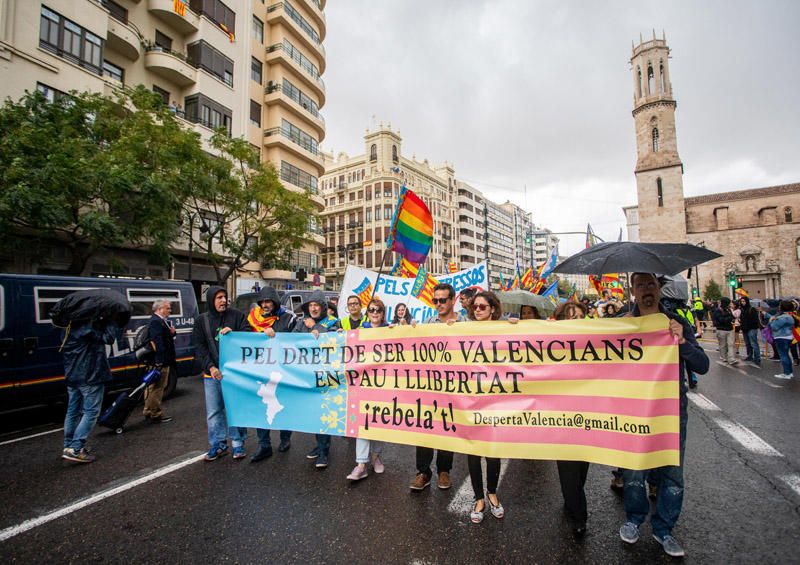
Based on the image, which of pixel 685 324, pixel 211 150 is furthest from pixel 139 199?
pixel 685 324

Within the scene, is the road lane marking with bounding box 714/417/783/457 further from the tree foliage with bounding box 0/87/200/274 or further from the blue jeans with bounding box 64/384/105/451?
the tree foliage with bounding box 0/87/200/274

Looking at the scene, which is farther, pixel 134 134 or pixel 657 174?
pixel 657 174

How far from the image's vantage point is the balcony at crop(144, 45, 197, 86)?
20297mm

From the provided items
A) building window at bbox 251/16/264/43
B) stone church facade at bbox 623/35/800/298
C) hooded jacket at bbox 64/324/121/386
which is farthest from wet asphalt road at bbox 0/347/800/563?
stone church facade at bbox 623/35/800/298

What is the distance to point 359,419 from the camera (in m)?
3.97

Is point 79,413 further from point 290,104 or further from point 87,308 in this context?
point 290,104

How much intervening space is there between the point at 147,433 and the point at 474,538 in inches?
196

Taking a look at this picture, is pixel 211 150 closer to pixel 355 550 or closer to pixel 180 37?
pixel 180 37

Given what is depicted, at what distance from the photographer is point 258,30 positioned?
2833 cm

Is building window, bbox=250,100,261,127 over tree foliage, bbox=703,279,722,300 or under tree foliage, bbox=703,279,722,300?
over

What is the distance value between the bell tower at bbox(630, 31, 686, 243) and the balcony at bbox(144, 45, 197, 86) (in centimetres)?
5415

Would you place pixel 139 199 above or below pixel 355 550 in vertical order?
above

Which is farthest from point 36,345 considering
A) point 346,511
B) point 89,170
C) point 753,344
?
point 753,344

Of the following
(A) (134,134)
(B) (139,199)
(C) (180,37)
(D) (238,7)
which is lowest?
(B) (139,199)
